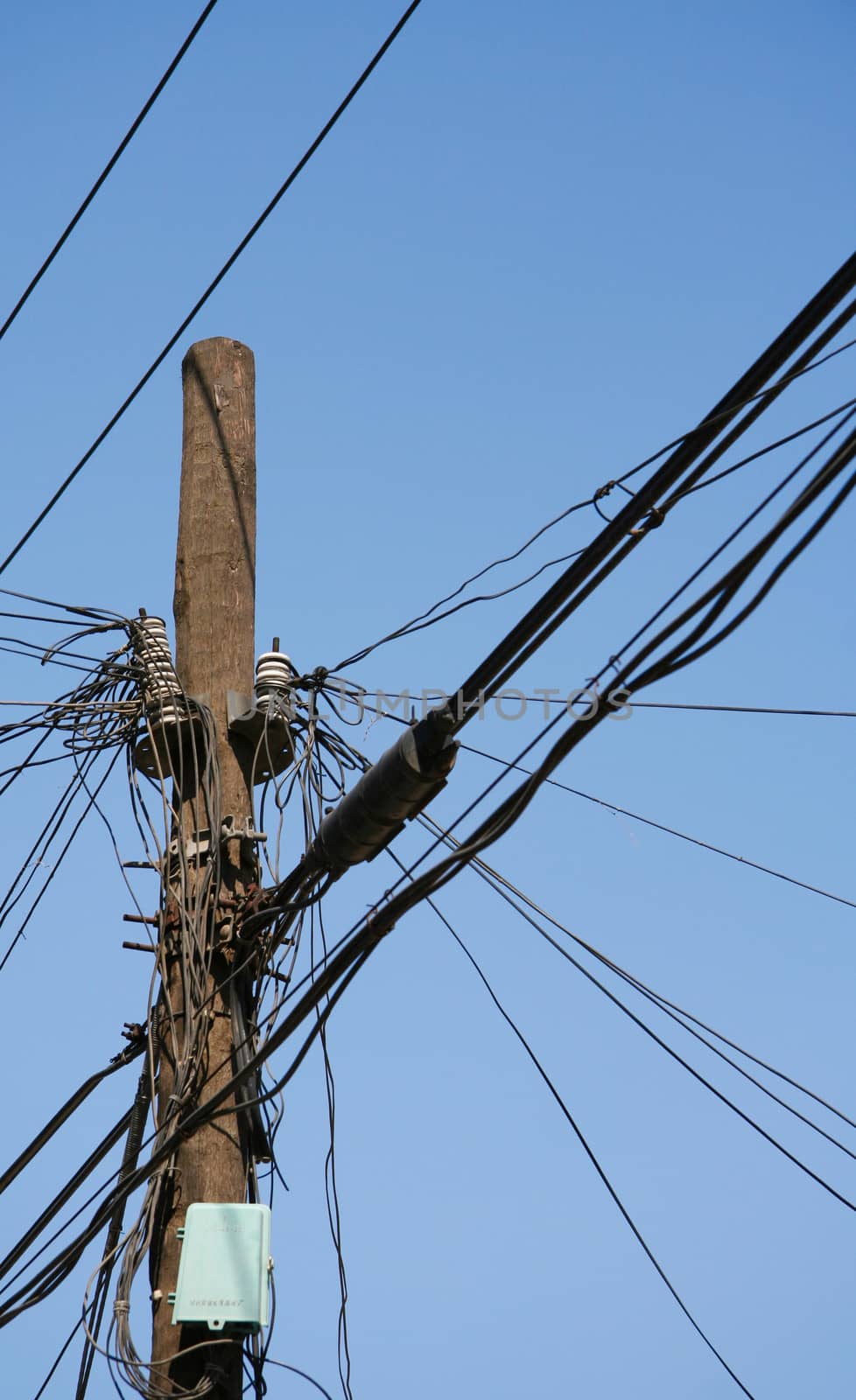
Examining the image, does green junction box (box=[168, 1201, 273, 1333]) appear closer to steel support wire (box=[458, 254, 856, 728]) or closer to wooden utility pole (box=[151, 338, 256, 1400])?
wooden utility pole (box=[151, 338, 256, 1400])

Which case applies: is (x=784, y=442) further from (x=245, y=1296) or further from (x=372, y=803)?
(x=245, y=1296)

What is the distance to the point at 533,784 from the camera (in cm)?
339

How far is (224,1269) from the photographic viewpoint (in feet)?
14.4

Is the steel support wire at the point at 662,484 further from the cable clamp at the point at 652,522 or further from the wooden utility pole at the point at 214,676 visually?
the wooden utility pole at the point at 214,676

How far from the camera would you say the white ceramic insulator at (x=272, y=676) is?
5.36 meters

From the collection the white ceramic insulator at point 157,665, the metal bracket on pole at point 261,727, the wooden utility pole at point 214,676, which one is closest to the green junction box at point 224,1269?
the wooden utility pole at point 214,676

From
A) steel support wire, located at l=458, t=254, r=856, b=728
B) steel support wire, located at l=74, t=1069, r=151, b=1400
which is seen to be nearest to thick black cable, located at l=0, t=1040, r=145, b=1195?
steel support wire, located at l=74, t=1069, r=151, b=1400

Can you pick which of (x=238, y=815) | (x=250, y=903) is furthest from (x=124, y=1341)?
(x=238, y=815)

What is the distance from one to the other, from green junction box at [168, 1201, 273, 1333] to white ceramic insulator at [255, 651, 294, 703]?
1715 mm

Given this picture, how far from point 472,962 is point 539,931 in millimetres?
663

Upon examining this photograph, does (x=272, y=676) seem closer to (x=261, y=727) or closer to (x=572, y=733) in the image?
(x=261, y=727)

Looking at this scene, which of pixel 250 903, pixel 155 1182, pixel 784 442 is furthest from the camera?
pixel 250 903

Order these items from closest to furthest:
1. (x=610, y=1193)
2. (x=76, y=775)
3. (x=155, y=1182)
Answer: (x=155, y=1182) < (x=610, y=1193) < (x=76, y=775)

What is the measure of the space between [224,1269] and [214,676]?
1.96 metres
